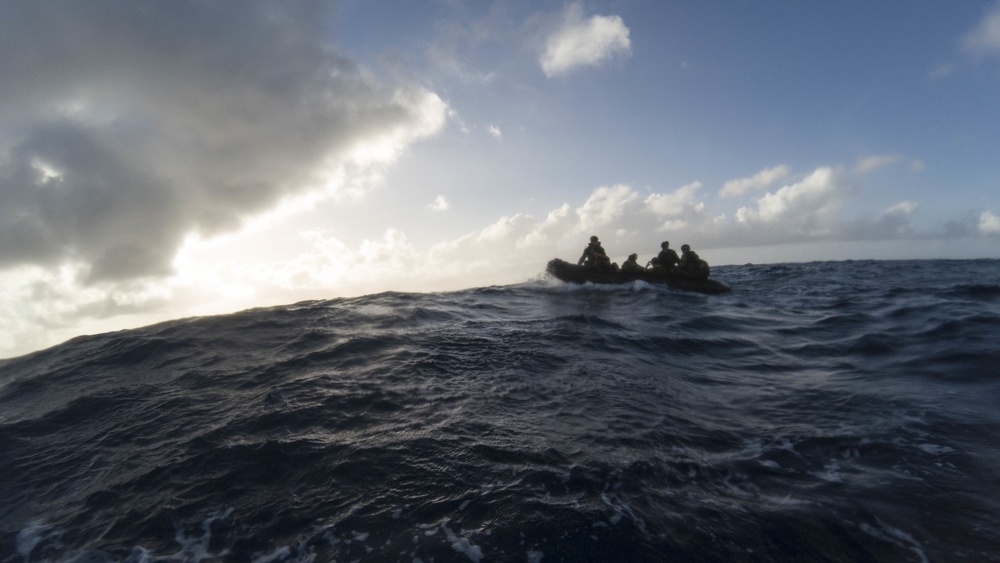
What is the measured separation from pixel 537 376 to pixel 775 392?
4956mm

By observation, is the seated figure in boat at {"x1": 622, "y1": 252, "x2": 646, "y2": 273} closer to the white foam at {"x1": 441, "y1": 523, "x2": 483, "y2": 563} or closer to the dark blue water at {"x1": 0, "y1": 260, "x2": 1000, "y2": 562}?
the dark blue water at {"x1": 0, "y1": 260, "x2": 1000, "y2": 562}

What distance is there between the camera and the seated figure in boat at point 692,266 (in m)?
25.0

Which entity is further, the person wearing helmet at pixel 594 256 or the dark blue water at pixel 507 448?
the person wearing helmet at pixel 594 256

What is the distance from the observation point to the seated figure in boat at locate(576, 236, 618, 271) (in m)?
26.0

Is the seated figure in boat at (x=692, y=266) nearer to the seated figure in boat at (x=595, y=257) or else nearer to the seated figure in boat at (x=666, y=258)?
the seated figure in boat at (x=666, y=258)

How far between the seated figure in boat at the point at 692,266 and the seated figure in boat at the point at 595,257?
3.83 metres

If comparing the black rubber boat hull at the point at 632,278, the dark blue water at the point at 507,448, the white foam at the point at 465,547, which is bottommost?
the white foam at the point at 465,547

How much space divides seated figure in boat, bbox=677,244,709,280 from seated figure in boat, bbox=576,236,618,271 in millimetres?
3830

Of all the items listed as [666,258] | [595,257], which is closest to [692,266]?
[666,258]

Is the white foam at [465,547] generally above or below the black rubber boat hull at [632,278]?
below

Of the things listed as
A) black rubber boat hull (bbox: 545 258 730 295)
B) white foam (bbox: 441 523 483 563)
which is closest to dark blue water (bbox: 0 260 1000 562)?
white foam (bbox: 441 523 483 563)

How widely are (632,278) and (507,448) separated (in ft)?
68.4

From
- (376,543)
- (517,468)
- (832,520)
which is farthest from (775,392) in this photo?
(376,543)

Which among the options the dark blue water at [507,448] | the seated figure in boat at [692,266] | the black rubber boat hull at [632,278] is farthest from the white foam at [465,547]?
the seated figure in boat at [692,266]
